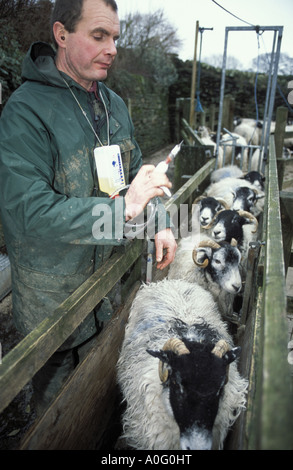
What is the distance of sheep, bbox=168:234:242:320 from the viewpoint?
2.78 metres

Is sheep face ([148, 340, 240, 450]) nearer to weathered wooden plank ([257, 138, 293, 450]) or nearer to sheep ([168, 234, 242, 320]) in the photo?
weathered wooden plank ([257, 138, 293, 450])

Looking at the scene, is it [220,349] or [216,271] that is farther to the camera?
[216,271]

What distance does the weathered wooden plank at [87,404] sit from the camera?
137cm

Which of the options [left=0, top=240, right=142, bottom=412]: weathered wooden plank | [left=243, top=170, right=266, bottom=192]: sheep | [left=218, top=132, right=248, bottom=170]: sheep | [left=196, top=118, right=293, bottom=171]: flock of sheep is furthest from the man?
[left=196, top=118, right=293, bottom=171]: flock of sheep

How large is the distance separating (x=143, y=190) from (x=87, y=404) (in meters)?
1.26

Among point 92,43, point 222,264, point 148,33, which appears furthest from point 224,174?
point 148,33

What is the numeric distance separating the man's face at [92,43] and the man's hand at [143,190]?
2.22 ft

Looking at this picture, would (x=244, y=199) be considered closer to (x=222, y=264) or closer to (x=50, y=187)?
(x=222, y=264)

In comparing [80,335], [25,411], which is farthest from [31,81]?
[25,411]

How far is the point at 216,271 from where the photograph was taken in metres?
2.87

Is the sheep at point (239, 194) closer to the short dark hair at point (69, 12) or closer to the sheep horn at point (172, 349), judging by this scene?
the sheep horn at point (172, 349)

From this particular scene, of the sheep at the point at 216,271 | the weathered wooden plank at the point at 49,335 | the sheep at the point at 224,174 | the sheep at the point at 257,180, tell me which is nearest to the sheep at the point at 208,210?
the sheep at the point at 216,271

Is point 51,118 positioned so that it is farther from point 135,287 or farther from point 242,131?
point 242,131

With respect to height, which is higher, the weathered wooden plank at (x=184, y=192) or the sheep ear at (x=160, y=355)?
the weathered wooden plank at (x=184, y=192)
